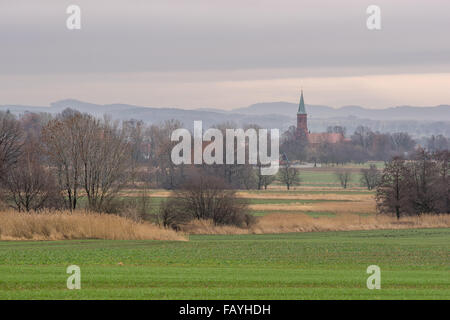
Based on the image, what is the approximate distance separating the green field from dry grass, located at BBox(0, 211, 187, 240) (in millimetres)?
9877

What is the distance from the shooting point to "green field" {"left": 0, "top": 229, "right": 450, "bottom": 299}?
57.4 feet

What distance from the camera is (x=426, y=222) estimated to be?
7031 cm

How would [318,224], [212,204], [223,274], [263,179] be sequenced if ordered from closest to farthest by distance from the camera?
[223,274] → [318,224] → [212,204] → [263,179]

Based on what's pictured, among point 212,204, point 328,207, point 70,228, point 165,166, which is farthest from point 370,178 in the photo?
point 70,228

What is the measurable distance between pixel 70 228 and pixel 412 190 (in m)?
43.7

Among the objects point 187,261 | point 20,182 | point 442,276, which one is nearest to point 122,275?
point 187,261

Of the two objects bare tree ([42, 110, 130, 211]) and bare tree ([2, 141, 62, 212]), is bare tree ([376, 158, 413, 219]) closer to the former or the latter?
bare tree ([42, 110, 130, 211])

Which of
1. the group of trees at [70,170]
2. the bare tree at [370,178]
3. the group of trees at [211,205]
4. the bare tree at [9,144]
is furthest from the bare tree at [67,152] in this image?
the bare tree at [370,178]

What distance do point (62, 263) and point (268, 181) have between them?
92.8 metres

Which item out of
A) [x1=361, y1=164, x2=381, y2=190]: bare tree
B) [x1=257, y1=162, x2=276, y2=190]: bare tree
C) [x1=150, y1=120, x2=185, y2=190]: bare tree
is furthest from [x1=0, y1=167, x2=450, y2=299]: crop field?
[x1=361, y1=164, x2=381, y2=190]: bare tree

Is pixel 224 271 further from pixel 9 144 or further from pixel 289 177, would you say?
pixel 289 177

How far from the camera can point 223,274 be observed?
21.5 m

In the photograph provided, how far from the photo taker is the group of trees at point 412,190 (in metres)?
75.4

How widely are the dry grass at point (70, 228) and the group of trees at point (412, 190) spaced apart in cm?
3567
